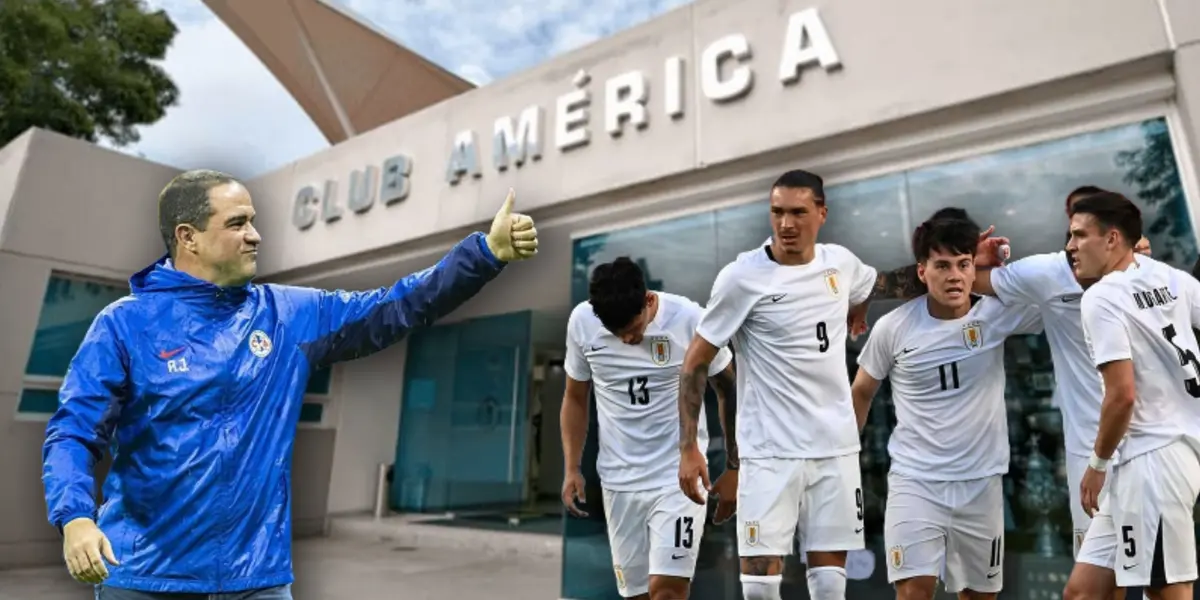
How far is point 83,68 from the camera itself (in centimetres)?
1653

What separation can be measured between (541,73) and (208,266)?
17.8 ft

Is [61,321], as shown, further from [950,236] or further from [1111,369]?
[1111,369]

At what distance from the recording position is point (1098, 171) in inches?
173

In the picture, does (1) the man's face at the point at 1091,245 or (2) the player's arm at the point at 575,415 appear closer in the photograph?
(1) the man's face at the point at 1091,245

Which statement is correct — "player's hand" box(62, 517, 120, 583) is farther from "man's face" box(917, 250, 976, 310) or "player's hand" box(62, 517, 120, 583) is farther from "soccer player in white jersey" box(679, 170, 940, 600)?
"man's face" box(917, 250, 976, 310)

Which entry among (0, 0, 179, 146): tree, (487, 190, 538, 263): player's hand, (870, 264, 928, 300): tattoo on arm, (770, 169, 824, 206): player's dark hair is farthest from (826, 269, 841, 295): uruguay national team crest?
(0, 0, 179, 146): tree

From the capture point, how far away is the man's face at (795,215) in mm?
3006

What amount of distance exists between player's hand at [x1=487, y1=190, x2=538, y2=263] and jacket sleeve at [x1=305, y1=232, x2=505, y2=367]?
0.08ft

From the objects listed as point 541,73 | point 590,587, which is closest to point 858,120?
point 541,73

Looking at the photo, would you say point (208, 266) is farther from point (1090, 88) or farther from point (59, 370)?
point (59, 370)

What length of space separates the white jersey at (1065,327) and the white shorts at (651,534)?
5.52ft

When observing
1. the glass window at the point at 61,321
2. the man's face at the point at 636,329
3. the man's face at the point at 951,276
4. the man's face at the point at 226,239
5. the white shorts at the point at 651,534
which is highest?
the glass window at the point at 61,321

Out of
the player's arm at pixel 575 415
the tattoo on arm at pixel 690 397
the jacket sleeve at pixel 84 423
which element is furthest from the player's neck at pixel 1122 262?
the jacket sleeve at pixel 84 423

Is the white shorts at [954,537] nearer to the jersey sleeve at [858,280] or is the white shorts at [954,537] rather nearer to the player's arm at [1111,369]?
the player's arm at [1111,369]
